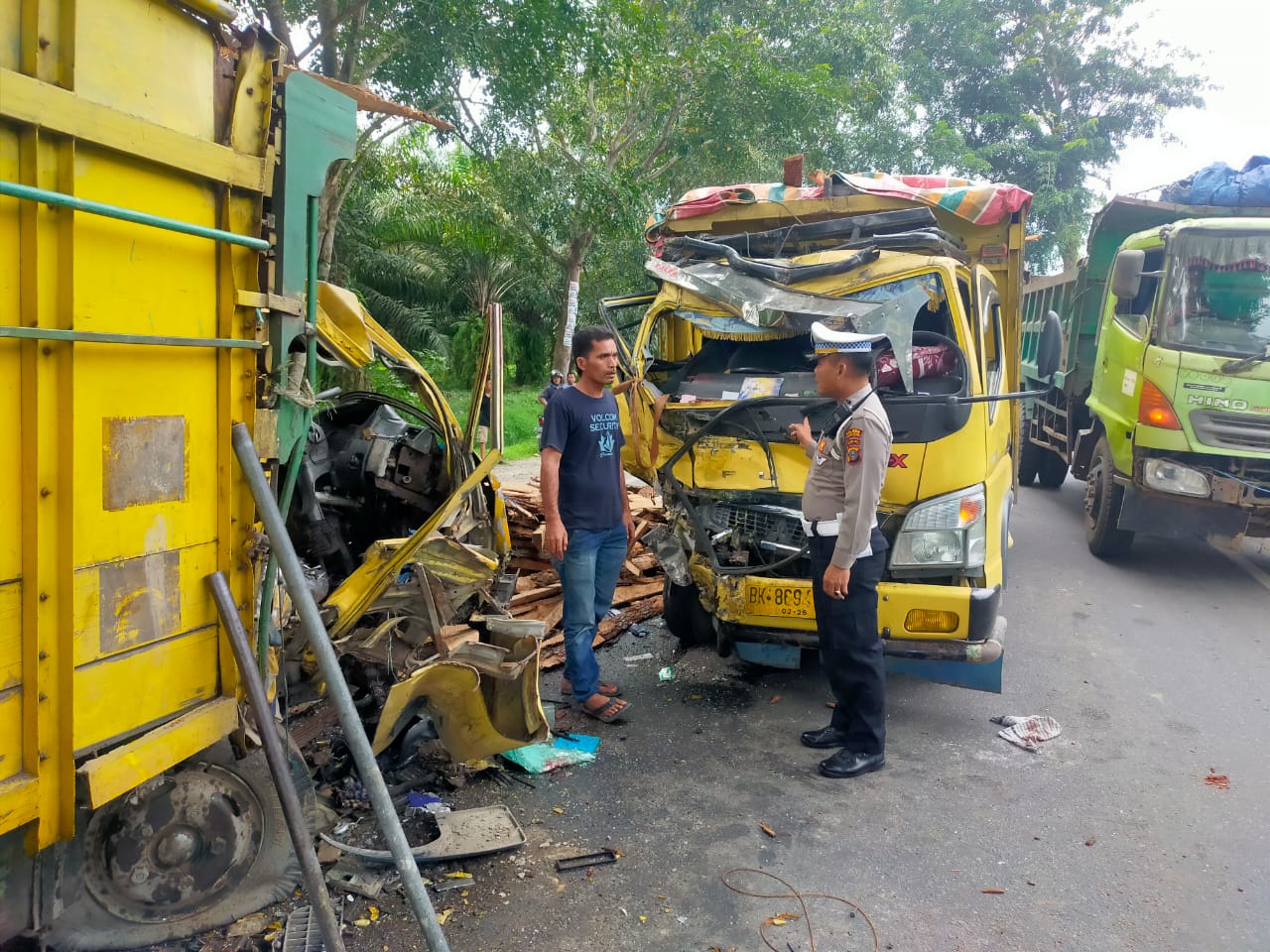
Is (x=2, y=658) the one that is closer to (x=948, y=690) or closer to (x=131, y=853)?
(x=131, y=853)

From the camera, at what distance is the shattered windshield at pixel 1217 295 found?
6895mm

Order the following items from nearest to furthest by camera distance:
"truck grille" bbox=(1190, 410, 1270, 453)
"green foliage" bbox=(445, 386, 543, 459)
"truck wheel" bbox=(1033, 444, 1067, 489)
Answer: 1. "truck grille" bbox=(1190, 410, 1270, 453)
2. "truck wheel" bbox=(1033, 444, 1067, 489)
3. "green foliage" bbox=(445, 386, 543, 459)

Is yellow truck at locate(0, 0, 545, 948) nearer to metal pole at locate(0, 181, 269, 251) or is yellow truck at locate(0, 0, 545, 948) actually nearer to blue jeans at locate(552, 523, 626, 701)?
metal pole at locate(0, 181, 269, 251)

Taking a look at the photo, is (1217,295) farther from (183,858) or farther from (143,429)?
(183,858)

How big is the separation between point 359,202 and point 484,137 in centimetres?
366

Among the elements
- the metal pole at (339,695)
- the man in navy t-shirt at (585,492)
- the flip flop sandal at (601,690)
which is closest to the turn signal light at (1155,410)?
the man in navy t-shirt at (585,492)

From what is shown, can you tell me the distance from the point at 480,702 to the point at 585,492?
1282 mm

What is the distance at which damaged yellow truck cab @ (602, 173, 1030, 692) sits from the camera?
425 cm

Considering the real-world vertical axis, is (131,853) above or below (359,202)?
below

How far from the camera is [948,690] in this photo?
504cm

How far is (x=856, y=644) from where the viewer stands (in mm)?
3957

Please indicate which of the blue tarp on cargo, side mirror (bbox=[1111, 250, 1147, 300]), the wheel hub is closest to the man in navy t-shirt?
the wheel hub

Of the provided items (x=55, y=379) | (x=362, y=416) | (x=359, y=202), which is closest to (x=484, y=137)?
(x=359, y=202)

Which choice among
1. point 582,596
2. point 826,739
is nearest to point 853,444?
point 826,739
